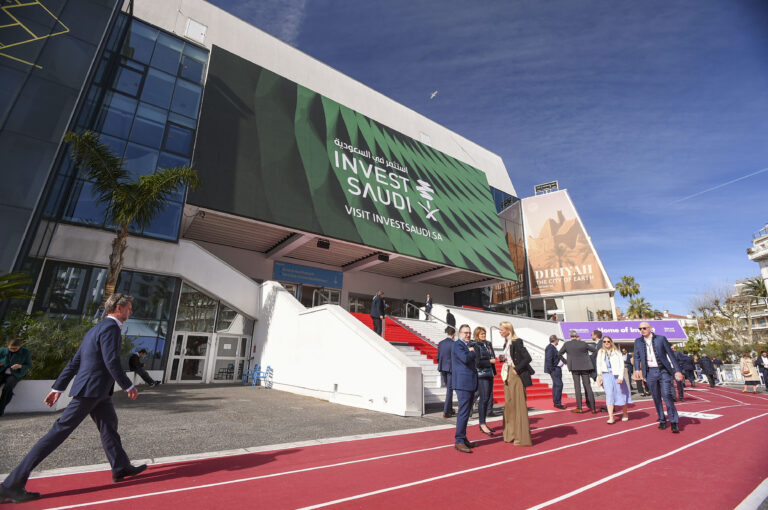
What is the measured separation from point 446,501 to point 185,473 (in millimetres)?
2880

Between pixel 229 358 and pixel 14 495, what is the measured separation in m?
13.8

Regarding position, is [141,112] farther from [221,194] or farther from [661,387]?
[661,387]

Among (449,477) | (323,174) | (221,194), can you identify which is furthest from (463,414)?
(323,174)

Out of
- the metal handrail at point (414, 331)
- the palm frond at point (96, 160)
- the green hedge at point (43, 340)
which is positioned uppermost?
the palm frond at point (96, 160)

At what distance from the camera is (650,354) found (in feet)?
22.5

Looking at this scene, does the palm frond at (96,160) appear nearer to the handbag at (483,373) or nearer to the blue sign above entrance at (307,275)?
the blue sign above entrance at (307,275)

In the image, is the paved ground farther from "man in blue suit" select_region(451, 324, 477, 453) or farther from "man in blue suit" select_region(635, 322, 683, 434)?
"man in blue suit" select_region(635, 322, 683, 434)

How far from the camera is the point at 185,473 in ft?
13.1

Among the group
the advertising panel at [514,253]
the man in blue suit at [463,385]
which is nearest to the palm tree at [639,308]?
the advertising panel at [514,253]

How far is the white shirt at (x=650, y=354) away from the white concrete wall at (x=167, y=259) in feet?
48.5

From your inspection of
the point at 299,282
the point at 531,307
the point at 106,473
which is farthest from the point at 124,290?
the point at 531,307

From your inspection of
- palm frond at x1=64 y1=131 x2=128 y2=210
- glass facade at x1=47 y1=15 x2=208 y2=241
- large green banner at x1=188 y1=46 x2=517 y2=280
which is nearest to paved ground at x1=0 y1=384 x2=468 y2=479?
palm frond at x1=64 y1=131 x2=128 y2=210

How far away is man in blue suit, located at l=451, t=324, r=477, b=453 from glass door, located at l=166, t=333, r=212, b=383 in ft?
44.3

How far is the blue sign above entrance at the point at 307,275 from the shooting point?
73.6ft
